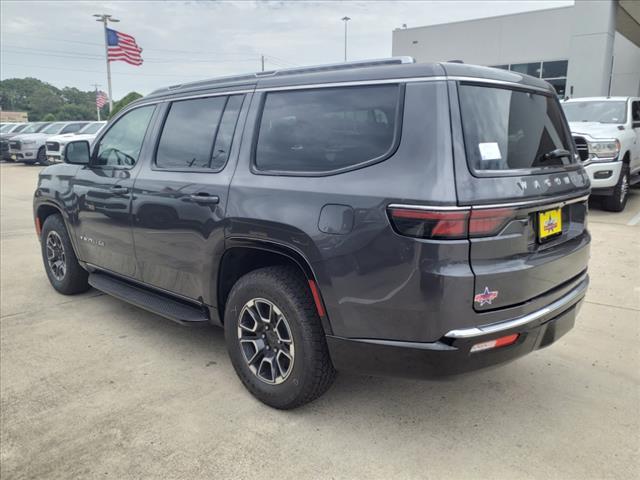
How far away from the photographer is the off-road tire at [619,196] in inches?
320

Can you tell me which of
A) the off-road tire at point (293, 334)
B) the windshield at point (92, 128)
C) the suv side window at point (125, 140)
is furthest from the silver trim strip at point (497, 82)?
the windshield at point (92, 128)

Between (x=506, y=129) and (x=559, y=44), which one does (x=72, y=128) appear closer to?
(x=506, y=129)

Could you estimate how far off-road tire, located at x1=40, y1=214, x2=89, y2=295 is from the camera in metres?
4.68

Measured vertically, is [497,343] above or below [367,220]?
below

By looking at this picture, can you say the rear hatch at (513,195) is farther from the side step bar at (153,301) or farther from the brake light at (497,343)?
the side step bar at (153,301)

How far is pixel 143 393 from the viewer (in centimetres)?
308

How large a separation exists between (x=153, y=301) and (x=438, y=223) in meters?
2.35

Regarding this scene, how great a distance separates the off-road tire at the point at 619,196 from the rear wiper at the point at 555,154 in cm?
618

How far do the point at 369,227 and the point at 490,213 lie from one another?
0.53 meters

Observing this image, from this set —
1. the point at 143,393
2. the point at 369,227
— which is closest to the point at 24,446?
the point at 143,393

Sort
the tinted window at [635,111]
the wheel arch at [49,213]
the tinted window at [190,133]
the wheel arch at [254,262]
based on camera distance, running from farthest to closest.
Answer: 1. the tinted window at [635,111]
2. the wheel arch at [49,213]
3. the tinted window at [190,133]
4. the wheel arch at [254,262]

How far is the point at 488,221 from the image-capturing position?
217 cm

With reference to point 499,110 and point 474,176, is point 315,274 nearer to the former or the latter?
point 474,176

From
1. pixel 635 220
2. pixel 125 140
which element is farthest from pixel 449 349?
pixel 635 220
